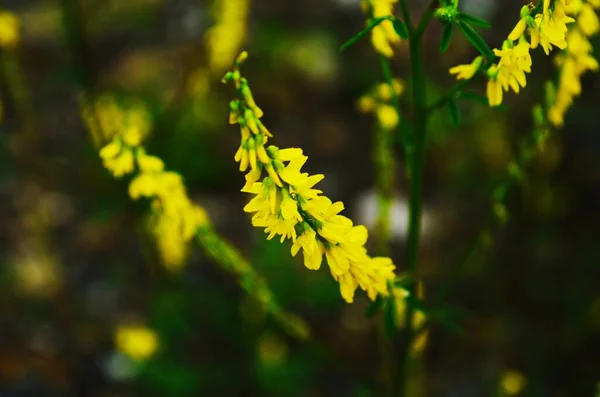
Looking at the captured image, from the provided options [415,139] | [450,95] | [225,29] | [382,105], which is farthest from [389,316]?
[225,29]

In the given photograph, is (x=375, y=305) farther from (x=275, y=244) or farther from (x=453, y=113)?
(x=275, y=244)

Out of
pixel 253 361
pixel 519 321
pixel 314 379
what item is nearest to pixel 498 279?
pixel 519 321

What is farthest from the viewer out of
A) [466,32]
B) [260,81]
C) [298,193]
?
[260,81]

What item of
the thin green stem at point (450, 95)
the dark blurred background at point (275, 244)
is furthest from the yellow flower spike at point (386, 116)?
the dark blurred background at point (275, 244)

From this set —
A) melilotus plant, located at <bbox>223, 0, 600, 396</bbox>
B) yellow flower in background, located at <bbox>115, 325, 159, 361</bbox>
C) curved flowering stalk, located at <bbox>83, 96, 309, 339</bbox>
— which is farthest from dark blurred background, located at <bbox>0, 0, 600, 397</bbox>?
melilotus plant, located at <bbox>223, 0, 600, 396</bbox>

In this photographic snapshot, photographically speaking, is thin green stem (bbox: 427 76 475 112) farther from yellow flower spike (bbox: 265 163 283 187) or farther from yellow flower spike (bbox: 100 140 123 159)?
yellow flower spike (bbox: 100 140 123 159)

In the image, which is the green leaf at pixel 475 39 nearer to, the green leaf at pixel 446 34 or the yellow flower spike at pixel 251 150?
the green leaf at pixel 446 34

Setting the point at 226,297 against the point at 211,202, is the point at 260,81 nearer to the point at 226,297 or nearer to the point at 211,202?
the point at 211,202
